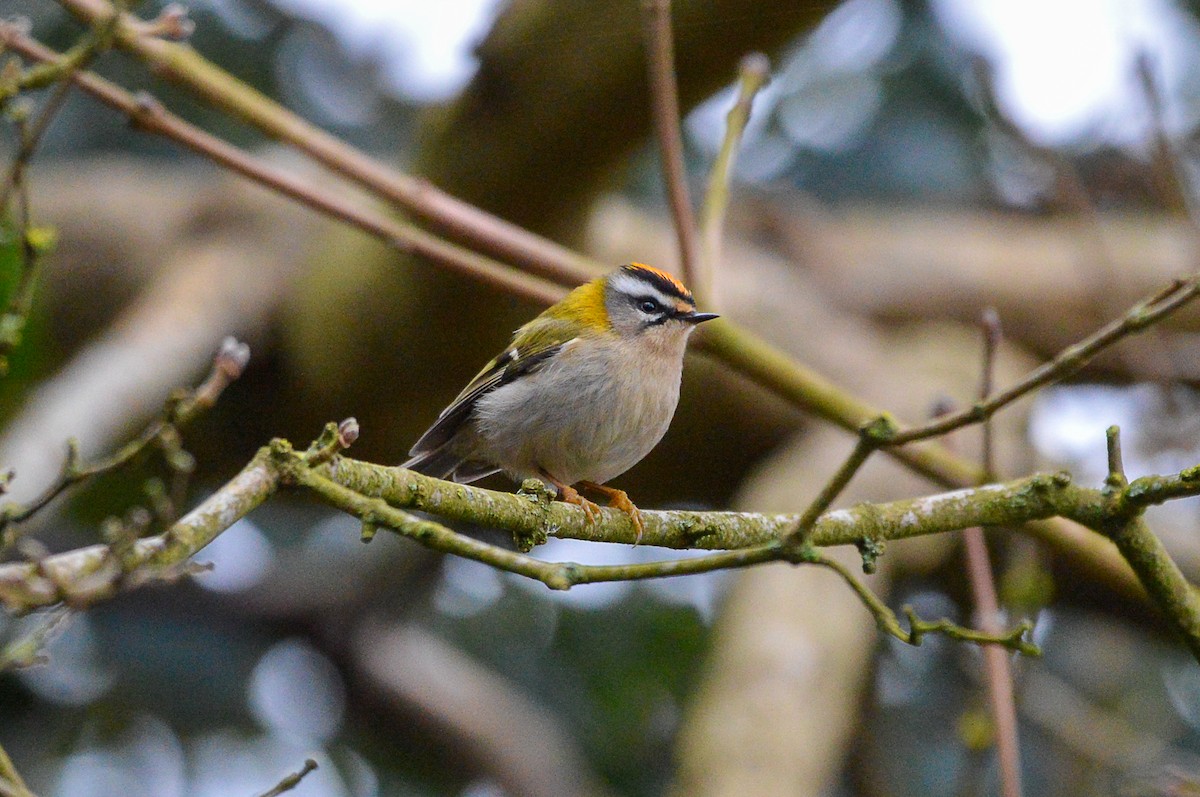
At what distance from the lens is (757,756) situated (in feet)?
10.7

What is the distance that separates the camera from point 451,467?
320 cm

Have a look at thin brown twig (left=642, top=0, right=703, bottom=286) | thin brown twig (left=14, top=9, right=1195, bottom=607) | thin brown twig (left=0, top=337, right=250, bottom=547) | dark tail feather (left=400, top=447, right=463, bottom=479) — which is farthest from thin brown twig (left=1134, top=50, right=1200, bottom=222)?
thin brown twig (left=0, top=337, right=250, bottom=547)

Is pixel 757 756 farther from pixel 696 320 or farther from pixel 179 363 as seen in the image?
pixel 179 363

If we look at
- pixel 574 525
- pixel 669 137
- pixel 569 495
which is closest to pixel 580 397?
pixel 569 495

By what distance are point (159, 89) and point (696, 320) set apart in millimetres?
4808

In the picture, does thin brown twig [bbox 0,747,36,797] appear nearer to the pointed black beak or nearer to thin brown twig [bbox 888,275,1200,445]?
thin brown twig [bbox 888,275,1200,445]

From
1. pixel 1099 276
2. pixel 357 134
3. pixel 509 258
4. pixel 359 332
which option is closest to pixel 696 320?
pixel 509 258

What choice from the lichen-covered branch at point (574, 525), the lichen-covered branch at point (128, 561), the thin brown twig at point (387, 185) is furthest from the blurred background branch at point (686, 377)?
the lichen-covered branch at point (128, 561)

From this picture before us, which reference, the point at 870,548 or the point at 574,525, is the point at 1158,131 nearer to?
the point at 870,548

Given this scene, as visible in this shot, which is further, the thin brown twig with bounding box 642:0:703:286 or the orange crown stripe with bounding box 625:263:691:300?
the orange crown stripe with bounding box 625:263:691:300

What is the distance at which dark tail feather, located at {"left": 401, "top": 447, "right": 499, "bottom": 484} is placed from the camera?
3.17m

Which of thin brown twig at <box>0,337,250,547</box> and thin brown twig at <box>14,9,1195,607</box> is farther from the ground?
thin brown twig at <box>14,9,1195,607</box>

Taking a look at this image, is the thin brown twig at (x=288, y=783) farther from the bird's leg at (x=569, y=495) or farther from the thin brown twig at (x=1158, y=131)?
the thin brown twig at (x=1158, y=131)

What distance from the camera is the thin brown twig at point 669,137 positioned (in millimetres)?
2879
